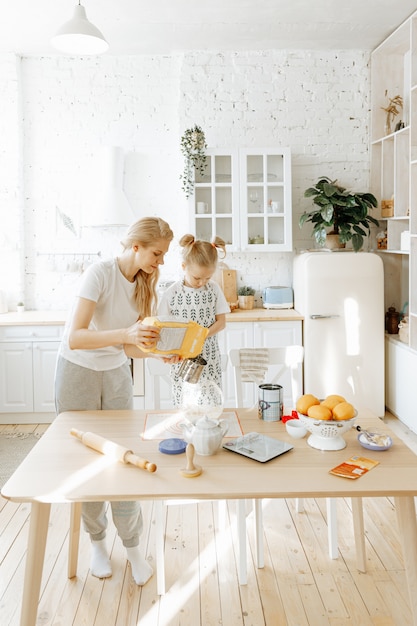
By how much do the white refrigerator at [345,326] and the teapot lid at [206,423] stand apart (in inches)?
107

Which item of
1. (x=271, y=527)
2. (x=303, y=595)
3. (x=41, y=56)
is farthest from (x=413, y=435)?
(x=41, y=56)

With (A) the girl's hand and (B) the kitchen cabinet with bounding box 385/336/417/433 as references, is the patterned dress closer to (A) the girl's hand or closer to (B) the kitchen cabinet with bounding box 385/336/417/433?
(A) the girl's hand

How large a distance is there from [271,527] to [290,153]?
3117 millimetres

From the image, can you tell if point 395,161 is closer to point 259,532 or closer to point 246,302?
point 246,302

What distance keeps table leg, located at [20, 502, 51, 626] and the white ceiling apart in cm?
357

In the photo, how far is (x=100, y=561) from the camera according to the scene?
2389mm

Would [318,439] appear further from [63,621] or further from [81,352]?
[63,621]

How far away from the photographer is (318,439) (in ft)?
6.11

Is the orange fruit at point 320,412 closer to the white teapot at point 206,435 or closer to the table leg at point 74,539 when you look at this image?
the white teapot at point 206,435

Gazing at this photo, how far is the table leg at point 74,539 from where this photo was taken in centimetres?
A: 229

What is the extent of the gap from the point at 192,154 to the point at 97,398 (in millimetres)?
2929

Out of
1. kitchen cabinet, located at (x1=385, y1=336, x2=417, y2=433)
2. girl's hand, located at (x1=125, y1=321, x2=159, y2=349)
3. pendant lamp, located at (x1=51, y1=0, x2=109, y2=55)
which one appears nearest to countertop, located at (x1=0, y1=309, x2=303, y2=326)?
kitchen cabinet, located at (x1=385, y1=336, x2=417, y2=433)

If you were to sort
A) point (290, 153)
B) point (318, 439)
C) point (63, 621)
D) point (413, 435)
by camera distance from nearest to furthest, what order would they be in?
point (318, 439) < point (63, 621) < point (413, 435) < point (290, 153)

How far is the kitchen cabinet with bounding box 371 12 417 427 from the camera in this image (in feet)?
13.7
